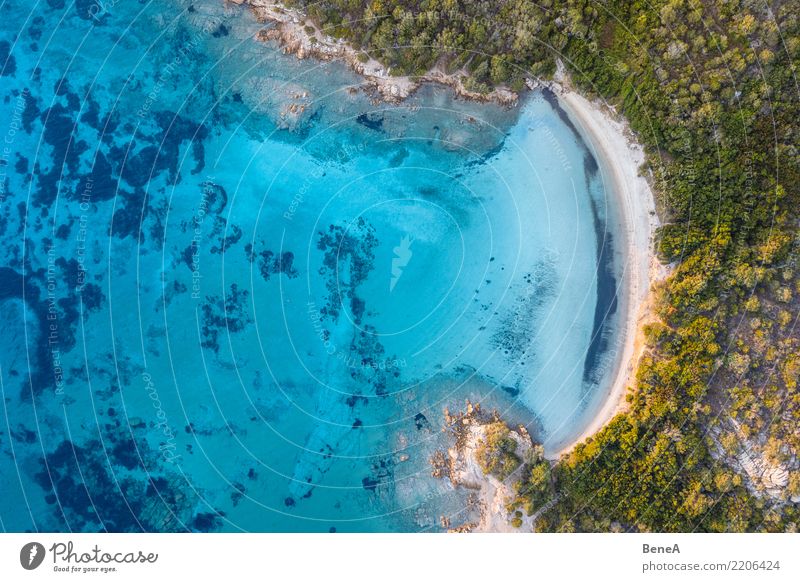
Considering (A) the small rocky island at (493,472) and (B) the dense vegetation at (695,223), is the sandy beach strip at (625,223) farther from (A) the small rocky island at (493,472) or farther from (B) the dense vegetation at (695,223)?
(A) the small rocky island at (493,472)

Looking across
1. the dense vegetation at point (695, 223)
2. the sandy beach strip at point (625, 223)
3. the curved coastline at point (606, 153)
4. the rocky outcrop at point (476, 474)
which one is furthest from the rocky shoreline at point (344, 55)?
the rocky outcrop at point (476, 474)

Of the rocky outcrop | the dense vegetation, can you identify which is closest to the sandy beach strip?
the dense vegetation

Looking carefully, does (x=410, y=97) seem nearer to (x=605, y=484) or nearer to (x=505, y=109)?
(x=505, y=109)

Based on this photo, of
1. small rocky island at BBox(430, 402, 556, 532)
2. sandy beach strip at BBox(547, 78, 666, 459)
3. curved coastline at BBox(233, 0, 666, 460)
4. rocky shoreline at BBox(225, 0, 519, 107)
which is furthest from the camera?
rocky shoreline at BBox(225, 0, 519, 107)

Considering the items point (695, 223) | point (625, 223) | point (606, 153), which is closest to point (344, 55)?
point (606, 153)

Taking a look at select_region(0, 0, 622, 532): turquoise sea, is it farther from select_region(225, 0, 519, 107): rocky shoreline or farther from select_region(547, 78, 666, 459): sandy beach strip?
select_region(547, 78, 666, 459): sandy beach strip

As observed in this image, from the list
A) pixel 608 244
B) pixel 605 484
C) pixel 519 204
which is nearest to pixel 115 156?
pixel 519 204
